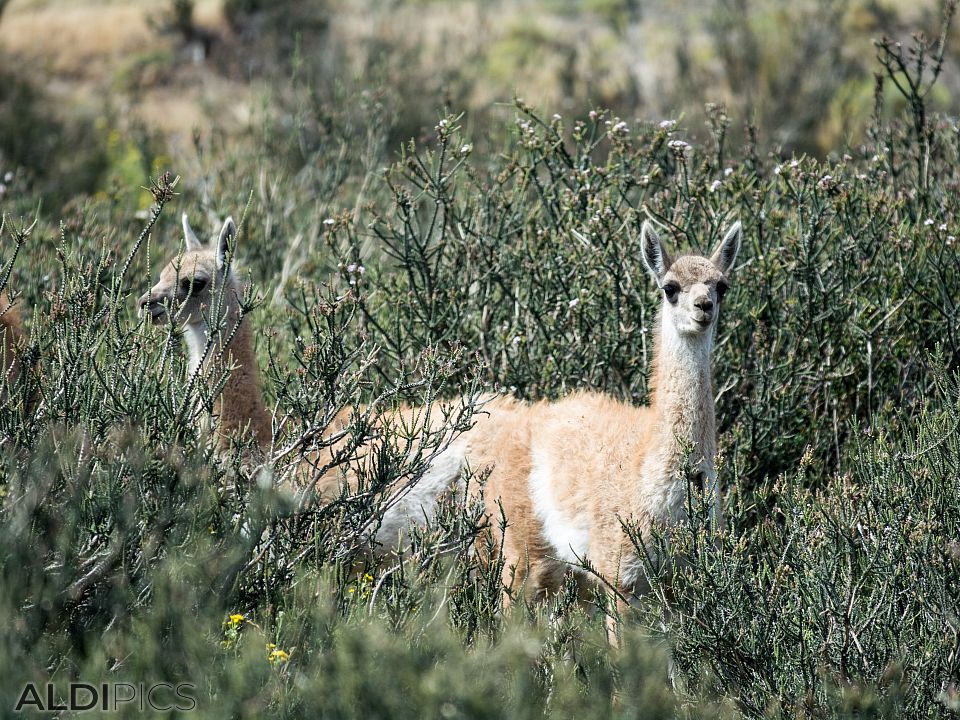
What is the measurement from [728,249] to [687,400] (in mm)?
969

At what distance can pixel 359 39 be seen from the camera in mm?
19422

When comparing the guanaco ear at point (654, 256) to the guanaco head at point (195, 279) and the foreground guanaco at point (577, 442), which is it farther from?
the guanaco head at point (195, 279)

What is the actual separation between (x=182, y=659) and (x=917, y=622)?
2793mm

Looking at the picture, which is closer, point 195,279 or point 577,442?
point 577,442

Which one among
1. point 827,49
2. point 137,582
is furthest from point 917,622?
point 827,49

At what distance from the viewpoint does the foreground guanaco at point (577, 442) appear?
473 cm

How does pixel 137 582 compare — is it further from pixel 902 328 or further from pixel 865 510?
pixel 902 328

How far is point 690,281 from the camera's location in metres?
4.95

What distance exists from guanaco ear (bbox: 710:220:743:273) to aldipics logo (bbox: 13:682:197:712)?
3.16 metres

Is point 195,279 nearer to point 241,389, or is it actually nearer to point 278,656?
point 241,389

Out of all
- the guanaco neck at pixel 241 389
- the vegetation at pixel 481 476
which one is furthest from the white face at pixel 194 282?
the vegetation at pixel 481 476

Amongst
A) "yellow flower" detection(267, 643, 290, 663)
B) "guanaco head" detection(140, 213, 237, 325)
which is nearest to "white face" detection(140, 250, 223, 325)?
"guanaco head" detection(140, 213, 237, 325)

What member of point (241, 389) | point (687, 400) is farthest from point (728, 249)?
point (241, 389)

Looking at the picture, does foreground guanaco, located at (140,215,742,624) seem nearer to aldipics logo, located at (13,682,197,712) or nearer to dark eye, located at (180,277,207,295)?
dark eye, located at (180,277,207,295)
